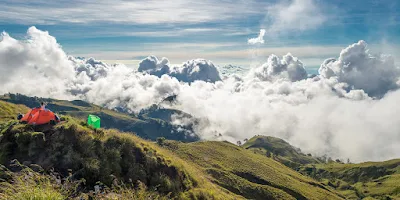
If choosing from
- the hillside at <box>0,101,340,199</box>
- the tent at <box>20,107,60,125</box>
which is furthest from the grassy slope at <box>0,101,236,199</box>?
the tent at <box>20,107,60,125</box>

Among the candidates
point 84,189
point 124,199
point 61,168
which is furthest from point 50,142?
point 124,199

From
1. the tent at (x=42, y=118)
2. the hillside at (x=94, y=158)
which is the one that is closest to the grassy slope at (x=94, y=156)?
the hillside at (x=94, y=158)

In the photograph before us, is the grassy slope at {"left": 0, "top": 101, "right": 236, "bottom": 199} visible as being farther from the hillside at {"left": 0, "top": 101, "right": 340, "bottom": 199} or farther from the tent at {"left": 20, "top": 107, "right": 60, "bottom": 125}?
the tent at {"left": 20, "top": 107, "right": 60, "bottom": 125}

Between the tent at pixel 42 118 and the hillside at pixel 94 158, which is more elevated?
the tent at pixel 42 118

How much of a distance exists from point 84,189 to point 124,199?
9.46 metres

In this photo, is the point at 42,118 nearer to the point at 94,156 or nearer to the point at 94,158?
the point at 94,156

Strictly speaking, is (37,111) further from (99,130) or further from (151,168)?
(151,168)

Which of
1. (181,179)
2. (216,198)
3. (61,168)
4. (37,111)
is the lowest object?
(216,198)

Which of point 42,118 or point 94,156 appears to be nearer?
point 94,156

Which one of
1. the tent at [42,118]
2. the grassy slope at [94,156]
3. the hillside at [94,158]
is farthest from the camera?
the tent at [42,118]

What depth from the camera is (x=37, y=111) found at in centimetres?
2653

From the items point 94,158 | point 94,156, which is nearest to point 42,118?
point 94,156

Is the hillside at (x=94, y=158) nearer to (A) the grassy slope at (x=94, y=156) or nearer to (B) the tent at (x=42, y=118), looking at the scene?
(A) the grassy slope at (x=94, y=156)

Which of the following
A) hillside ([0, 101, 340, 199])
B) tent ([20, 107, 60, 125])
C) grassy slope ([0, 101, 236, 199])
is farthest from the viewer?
tent ([20, 107, 60, 125])
